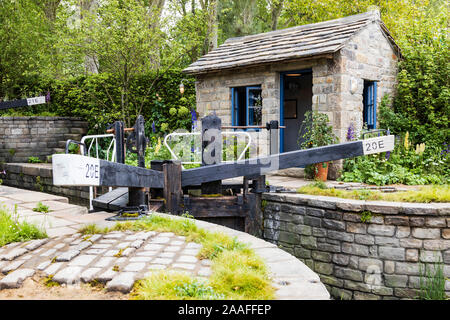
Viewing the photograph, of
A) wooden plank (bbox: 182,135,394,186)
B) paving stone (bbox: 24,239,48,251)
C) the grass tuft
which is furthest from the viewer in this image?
the grass tuft

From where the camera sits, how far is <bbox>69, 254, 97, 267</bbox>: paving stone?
111 inches

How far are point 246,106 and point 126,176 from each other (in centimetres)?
651

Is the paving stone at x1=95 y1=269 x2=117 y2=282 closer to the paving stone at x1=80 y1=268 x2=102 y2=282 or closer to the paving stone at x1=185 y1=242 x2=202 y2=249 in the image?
the paving stone at x1=80 y1=268 x2=102 y2=282

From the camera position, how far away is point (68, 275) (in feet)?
8.54

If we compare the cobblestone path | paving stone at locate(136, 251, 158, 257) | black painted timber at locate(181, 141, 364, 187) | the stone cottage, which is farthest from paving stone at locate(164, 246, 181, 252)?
the stone cottage

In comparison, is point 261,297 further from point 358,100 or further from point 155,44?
point 155,44

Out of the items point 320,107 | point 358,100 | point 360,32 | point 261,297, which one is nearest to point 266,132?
point 320,107

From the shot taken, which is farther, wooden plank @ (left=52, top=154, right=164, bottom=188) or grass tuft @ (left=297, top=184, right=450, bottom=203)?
grass tuft @ (left=297, top=184, right=450, bottom=203)

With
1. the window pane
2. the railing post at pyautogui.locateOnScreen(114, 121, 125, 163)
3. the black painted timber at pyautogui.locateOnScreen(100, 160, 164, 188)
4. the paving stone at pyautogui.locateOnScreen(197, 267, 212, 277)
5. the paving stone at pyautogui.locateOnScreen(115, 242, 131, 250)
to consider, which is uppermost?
the window pane

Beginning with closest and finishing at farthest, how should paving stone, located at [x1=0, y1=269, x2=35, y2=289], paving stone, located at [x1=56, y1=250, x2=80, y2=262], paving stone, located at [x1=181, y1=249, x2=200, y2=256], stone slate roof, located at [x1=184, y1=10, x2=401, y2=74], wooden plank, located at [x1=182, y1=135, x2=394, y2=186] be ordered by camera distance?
paving stone, located at [x1=0, y1=269, x2=35, y2=289] < paving stone, located at [x1=56, y1=250, x2=80, y2=262] < paving stone, located at [x1=181, y1=249, x2=200, y2=256] < wooden plank, located at [x1=182, y1=135, x2=394, y2=186] < stone slate roof, located at [x1=184, y1=10, x2=401, y2=74]

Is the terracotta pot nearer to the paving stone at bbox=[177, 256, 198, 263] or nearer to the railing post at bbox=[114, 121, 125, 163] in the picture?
the railing post at bbox=[114, 121, 125, 163]

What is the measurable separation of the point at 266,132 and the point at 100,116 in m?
6.39

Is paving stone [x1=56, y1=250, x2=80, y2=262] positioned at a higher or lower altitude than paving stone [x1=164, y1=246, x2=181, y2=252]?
higher

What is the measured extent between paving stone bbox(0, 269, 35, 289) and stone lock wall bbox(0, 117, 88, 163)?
36.5 ft
